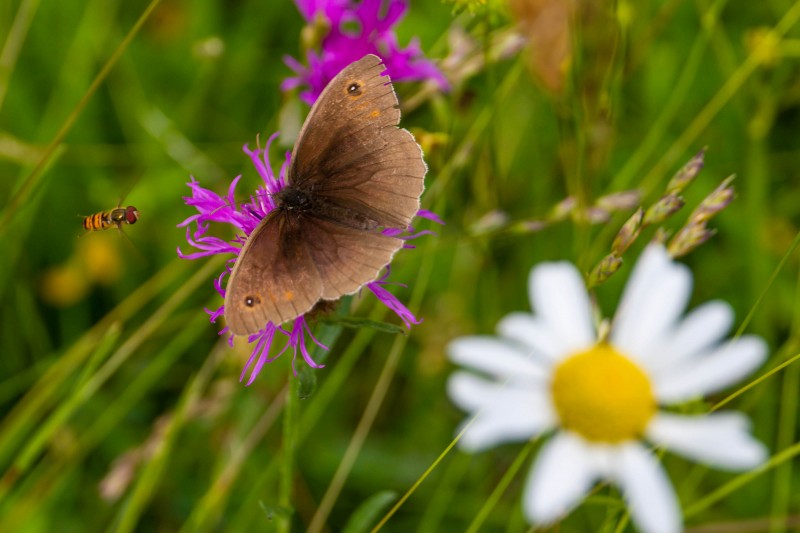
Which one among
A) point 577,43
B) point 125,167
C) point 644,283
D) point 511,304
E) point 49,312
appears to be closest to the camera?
point 644,283

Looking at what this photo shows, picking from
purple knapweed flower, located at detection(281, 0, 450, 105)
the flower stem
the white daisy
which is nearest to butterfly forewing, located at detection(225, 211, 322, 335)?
the flower stem

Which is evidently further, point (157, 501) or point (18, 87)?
point (18, 87)

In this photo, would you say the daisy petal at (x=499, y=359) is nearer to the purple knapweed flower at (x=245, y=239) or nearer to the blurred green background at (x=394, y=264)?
the purple knapweed flower at (x=245, y=239)

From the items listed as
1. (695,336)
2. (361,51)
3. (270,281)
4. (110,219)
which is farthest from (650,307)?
(110,219)

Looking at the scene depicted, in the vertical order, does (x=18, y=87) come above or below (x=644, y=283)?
above

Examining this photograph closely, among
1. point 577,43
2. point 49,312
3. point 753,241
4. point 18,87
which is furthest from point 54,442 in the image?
point 753,241

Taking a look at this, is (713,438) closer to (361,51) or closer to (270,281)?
(270,281)

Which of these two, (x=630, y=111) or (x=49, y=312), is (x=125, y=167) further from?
(x=630, y=111)

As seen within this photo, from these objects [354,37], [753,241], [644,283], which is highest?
[354,37]
